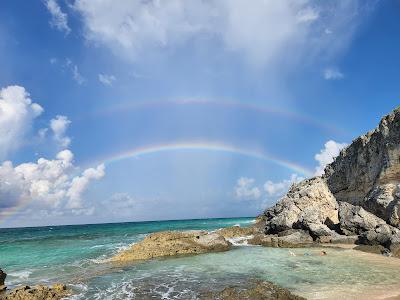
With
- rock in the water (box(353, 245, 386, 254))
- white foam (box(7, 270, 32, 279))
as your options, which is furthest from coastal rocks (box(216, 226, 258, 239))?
white foam (box(7, 270, 32, 279))

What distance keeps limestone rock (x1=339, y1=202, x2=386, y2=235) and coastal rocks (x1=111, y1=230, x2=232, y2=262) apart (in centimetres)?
1549

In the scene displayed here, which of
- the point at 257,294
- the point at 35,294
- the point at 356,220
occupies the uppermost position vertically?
the point at 356,220

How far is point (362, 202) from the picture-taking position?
2263 inches

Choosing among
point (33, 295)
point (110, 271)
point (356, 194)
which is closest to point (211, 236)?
point (110, 271)

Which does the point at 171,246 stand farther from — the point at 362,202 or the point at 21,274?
the point at 362,202

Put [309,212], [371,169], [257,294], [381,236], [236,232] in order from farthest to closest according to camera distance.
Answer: [236,232] → [371,169] → [309,212] → [381,236] → [257,294]

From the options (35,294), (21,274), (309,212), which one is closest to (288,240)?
(309,212)

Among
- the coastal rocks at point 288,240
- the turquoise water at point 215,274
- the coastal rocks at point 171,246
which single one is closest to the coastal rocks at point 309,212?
the coastal rocks at point 288,240

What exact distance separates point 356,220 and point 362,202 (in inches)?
529

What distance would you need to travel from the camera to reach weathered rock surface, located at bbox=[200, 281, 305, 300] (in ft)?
64.2

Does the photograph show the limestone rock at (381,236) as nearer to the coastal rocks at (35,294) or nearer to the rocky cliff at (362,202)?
the rocky cliff at (362,202)

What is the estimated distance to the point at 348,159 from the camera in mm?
70312

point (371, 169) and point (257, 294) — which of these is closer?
point (257, 294)

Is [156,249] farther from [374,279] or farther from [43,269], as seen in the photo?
[374,279]
